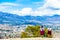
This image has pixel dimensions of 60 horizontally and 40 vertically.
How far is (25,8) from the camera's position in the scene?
21.0 ft

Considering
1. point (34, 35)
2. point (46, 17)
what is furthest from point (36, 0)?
point (34, 35)

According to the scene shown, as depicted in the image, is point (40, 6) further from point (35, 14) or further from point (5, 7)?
point (5, 7)

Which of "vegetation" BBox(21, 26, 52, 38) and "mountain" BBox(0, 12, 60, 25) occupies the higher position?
"mountain" BBox(0, 12, 60, 25)

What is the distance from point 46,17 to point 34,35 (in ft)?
1.96

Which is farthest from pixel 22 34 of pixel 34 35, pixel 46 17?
pixel 46 17

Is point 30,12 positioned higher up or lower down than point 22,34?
higher up

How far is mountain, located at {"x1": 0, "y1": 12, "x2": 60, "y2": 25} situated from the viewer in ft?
20.9

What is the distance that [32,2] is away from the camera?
6.40 metres

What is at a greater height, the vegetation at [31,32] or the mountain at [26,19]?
the mountain at [26,19]

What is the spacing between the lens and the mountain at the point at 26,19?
6379mm

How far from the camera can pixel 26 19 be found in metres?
6.43

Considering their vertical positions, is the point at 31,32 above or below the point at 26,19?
Result: below

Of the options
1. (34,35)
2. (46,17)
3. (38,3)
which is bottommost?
(34,35)

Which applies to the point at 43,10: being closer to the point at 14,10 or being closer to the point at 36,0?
the point at 36,0
